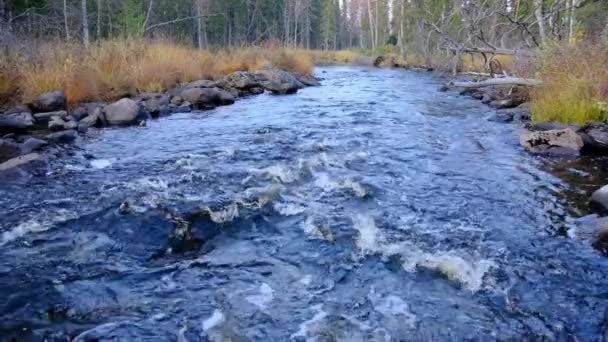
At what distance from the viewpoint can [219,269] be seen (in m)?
3.82

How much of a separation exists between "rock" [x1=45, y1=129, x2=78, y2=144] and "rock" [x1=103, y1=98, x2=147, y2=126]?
1379 mm

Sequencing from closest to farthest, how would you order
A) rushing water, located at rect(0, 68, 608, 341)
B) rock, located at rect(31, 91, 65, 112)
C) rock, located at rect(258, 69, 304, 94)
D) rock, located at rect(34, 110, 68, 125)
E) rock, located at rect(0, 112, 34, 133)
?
rushing water, located at rect(0, 68, 608, 341) < rock, located at rect(0, 112, 34, 133) < rock, located at rect(34, 110, 68, 125) < rock, located at rect(31, 91, 65, 112) < rock, located at rect(258, 69, 304, 94)

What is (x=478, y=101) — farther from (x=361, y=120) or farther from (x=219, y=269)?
(x=219, y=269)

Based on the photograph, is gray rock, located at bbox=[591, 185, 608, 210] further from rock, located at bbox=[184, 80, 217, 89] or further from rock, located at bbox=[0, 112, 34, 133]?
rock, located at bbox=[184, 80, 217, 89]

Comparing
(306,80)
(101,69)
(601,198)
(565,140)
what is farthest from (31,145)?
(306,80)

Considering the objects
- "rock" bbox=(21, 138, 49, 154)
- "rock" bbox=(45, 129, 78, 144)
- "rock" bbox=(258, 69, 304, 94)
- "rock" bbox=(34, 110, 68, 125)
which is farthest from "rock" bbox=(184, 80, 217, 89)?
"rock" bbox=(21, 138, 49, 154)

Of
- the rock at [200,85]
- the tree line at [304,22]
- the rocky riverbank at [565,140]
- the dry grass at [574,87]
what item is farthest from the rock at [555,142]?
the rock at [200,85]

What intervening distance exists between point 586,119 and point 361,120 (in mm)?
4084

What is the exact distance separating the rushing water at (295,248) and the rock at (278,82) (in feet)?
26.2

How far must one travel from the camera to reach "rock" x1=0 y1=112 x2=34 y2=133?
8047mm

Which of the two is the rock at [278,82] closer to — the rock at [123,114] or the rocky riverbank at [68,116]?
the rocky riverbank at [68,116]

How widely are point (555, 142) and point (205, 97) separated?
8.19m

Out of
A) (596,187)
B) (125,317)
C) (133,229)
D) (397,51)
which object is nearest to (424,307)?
(125,317)

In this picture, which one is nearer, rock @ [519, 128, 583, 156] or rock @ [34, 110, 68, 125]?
rock @ [519, 128, 583, 156]
